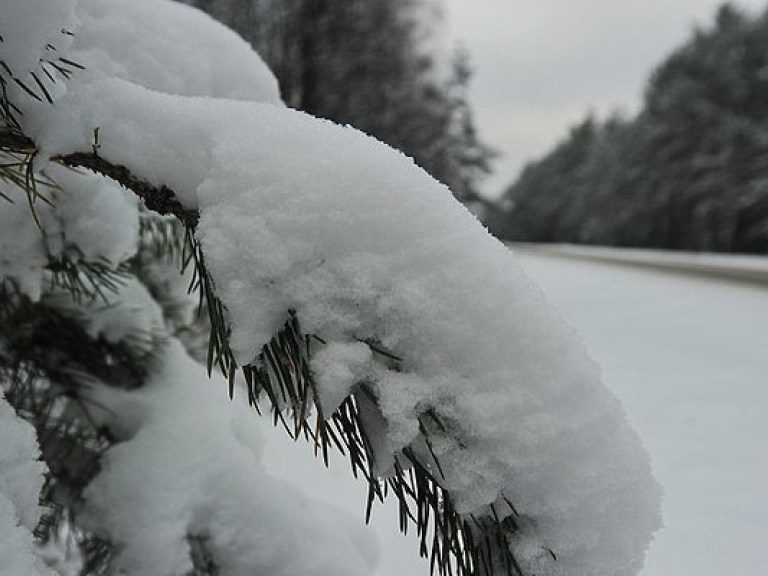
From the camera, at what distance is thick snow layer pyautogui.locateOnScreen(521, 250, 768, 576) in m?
2.47

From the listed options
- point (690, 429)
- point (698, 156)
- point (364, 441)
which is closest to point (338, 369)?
point (364, 441)

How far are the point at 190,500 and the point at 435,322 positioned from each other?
101cm

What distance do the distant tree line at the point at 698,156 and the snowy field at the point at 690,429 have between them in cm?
1823

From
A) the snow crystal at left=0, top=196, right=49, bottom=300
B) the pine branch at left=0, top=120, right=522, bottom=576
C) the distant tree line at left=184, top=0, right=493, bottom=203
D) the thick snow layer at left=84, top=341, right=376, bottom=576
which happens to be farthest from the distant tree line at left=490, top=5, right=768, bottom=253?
the pine branch at left=0, top=120, right=522, bottom=576

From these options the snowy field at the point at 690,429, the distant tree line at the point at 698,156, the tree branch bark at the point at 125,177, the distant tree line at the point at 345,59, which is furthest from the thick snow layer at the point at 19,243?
the distant tree line at the point at 698,156

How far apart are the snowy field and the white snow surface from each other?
78.8 inches

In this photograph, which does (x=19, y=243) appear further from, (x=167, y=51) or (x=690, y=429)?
(x=690, y=429)

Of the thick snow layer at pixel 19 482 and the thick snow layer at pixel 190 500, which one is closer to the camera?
the thick snow layer at pixel 19 482

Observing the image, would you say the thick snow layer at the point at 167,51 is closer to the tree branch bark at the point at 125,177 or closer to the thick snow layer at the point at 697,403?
the tree branch bark at the point at 125,177

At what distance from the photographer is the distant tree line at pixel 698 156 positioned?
24.8 m

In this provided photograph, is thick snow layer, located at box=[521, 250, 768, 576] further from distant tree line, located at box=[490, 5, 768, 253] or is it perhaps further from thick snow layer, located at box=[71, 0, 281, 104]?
distant tree line, located at box=[490, 5, 768, 253]

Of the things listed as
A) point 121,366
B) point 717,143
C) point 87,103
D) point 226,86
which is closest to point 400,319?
point 87,103

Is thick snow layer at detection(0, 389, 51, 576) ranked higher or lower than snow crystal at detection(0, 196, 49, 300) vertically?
lower

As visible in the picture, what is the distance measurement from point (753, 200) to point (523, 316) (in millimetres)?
26601
